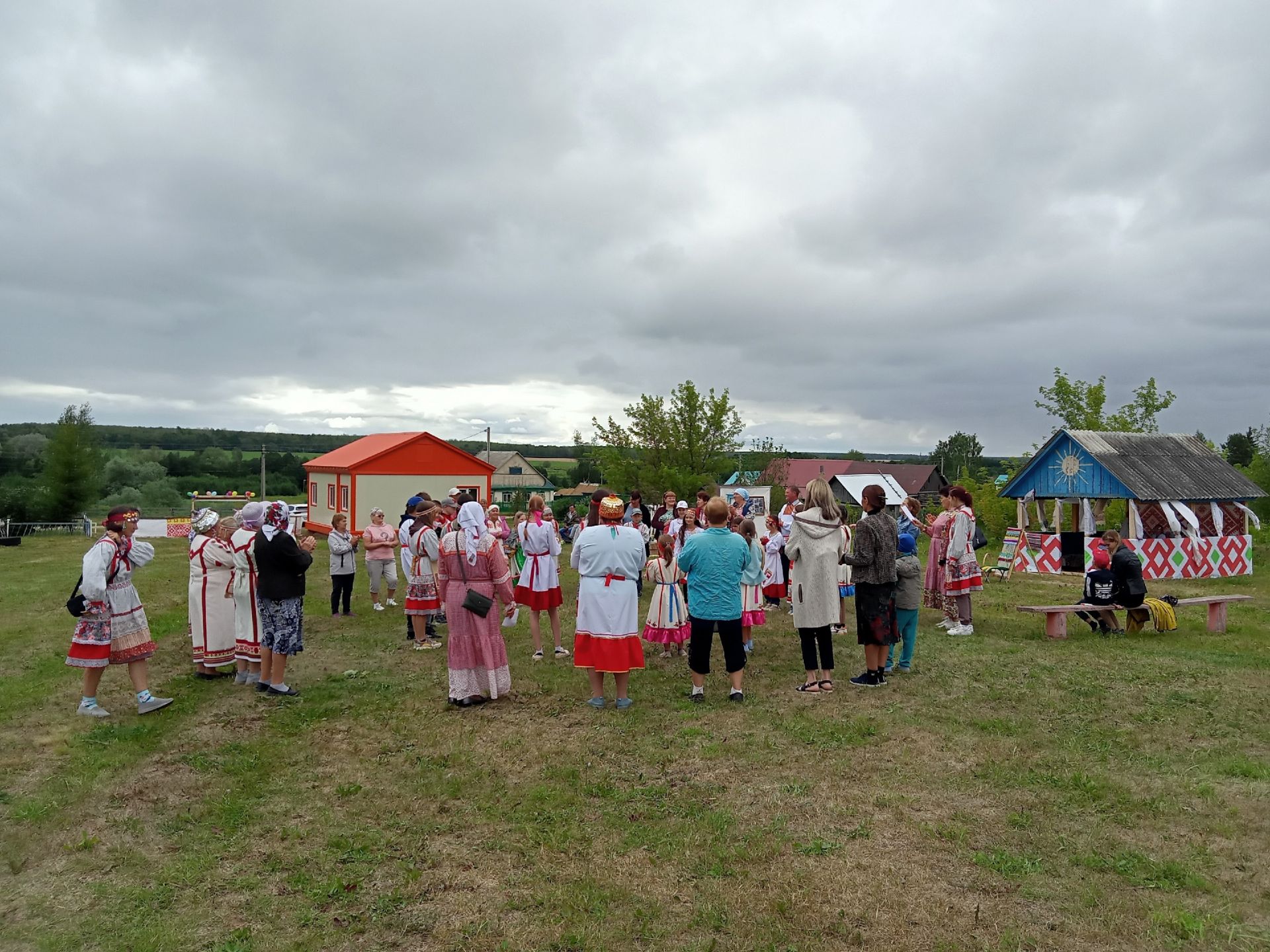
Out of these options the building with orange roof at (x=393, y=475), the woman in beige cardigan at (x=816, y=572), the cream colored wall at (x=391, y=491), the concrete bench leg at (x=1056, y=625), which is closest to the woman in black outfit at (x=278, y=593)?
the woman in beige cardigan at (x=816, y=572)

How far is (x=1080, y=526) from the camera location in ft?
72.9

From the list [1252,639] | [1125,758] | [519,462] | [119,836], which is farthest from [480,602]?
[519,462]

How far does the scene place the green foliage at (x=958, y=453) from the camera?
116250 mm

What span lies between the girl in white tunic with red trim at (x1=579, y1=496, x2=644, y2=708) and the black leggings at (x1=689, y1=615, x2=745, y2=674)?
532 mm

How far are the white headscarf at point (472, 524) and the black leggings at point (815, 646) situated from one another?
126 inches

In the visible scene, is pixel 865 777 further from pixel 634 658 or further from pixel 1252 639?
pixel 1252 639

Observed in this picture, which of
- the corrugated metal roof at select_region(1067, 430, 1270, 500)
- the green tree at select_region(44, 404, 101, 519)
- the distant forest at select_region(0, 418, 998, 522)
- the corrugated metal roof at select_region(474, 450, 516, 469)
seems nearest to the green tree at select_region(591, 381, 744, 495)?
the distant forest at select_region(0, 418, 998, 522)

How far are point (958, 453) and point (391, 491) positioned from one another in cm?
10493

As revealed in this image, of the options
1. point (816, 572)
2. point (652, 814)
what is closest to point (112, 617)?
point (652, 814)

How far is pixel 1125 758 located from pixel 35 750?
8.21 metres

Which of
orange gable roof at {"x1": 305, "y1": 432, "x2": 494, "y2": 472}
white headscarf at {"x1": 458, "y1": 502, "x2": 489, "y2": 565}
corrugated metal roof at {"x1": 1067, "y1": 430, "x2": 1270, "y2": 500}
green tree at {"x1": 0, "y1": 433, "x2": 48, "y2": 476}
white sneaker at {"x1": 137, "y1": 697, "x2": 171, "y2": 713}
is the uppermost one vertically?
green tree at {"x1": 0, "y1": 433, "x2": 48, "y2": 476}

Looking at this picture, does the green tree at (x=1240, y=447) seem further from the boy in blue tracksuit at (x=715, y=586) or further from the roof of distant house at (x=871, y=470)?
the boy in blue tracksuit at (x=715, y=586)

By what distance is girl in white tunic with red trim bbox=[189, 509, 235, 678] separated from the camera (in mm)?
8438

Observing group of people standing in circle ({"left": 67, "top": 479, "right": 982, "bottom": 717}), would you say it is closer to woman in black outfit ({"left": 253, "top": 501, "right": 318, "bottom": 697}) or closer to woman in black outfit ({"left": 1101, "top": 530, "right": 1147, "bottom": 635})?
woman in black outfit ({"left": 253, "top": 501, "right": 318, "bottom": 697})
